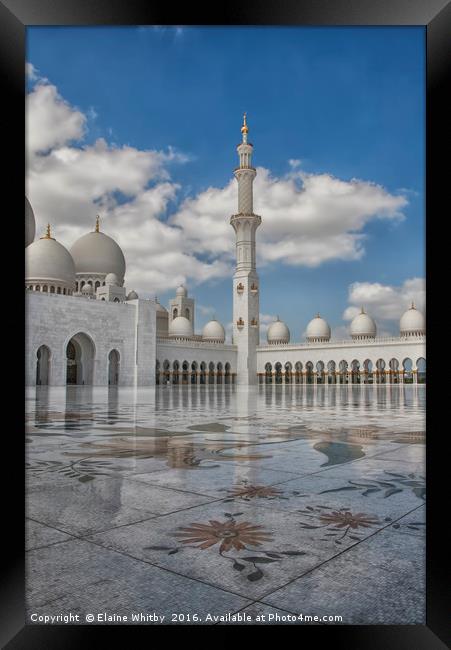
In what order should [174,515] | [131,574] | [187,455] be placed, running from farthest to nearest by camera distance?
1. [187,455]
2. [174,515]
3. [131,574]

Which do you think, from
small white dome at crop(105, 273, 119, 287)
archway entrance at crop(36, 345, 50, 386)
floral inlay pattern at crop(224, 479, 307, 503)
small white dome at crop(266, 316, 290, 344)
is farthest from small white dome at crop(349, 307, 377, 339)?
floral inlay pattern at crop(224, 479, 307, 503)

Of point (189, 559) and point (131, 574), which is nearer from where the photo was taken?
point (131, 574)

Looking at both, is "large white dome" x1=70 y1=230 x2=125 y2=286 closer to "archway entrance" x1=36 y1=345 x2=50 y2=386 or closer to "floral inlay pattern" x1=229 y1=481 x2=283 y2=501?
"archway entrance" x1=36 y1=345 x2=50 y2=386

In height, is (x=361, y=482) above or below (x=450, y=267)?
below

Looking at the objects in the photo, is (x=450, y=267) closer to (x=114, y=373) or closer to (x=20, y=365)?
(x=20, y=365)

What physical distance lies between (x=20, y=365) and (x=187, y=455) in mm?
2237

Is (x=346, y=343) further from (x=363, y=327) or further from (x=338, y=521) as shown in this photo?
(x=338, y=521)

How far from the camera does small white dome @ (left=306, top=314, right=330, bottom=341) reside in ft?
132

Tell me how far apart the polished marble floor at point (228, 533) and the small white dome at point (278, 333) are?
3888 cm

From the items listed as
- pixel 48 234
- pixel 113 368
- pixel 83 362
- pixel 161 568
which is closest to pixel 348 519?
pixel 161 568

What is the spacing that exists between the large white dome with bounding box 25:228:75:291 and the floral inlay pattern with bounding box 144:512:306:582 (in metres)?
25.6

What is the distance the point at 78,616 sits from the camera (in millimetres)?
1163

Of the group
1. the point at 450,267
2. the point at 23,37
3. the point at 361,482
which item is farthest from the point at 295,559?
the point at 23,37

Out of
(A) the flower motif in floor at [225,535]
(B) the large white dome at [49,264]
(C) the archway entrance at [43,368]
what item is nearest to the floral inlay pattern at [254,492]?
(A) the flower motif in floor at [225,535]
